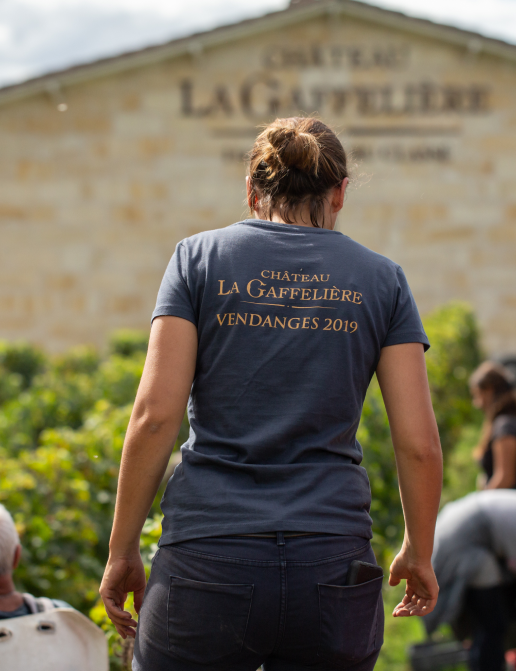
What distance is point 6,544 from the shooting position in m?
2.17

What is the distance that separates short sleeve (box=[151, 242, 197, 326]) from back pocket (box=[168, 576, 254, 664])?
1.95 ft

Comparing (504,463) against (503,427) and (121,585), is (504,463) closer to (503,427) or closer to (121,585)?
(503,427)

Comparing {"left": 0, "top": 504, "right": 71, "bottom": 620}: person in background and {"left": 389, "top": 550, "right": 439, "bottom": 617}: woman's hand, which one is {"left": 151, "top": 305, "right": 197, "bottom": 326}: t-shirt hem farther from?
{"left": 0, "top": 504, "right": 71, "bottom": 620}: person in background

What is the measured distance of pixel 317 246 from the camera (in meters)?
1.73

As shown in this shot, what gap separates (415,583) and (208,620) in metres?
0.58

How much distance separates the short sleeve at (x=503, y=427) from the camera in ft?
16.0

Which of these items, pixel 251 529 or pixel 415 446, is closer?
pixel 251 529

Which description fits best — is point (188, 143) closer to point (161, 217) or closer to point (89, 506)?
point (161, 217)

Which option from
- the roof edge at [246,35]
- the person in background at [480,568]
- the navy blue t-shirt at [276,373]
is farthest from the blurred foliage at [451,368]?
the roof edge at [246,35]

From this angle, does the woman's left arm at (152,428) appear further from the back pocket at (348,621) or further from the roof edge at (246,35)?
the roof edge at (246,35)

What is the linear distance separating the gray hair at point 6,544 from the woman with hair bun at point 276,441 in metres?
0.52

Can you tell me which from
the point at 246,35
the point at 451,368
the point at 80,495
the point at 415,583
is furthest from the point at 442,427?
the point at 246,35

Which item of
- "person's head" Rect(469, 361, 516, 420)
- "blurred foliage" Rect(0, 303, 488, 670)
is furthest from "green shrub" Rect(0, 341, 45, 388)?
"person's head" Rect(469, 361, 516, 420)

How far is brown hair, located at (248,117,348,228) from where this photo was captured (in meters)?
1.74
